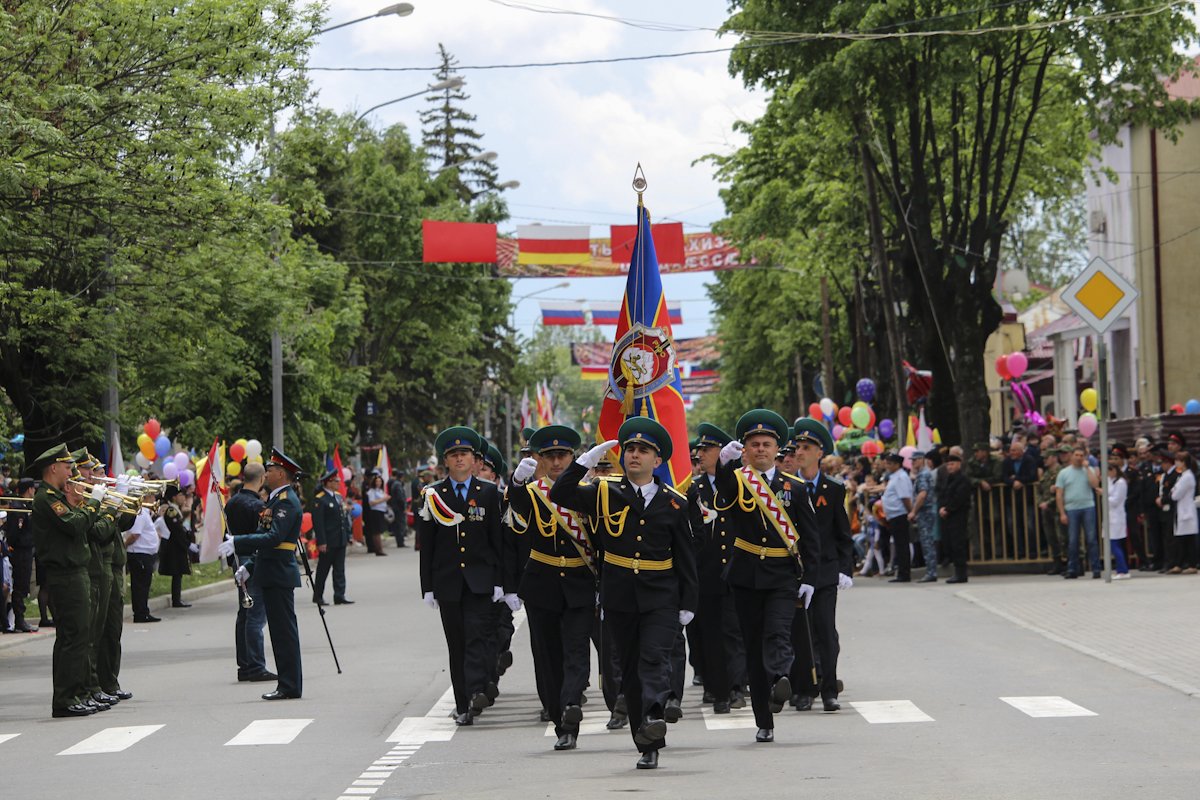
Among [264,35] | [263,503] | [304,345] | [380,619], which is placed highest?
[264,35]

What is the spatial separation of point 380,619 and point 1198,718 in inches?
517

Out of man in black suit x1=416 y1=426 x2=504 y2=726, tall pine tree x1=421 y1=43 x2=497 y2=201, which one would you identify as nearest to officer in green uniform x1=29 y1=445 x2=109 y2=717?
man in black suit x1=416 y1=426 x2=504 y2=726

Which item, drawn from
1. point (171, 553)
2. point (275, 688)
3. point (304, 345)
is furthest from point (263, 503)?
point (304, 345)

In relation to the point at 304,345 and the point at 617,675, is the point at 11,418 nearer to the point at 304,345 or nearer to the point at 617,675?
the point at 304,345

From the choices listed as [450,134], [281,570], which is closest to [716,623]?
[281,570]

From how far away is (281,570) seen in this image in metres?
15.0

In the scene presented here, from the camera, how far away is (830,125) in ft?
106

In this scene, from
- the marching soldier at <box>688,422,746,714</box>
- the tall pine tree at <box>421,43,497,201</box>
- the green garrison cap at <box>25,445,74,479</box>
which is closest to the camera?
the marching soldier at <box>688,422,746,714</box>

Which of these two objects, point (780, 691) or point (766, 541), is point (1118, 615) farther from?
point (780, 691)

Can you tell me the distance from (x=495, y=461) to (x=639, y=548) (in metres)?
3.96

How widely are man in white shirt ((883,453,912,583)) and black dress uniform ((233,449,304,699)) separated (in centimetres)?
1351

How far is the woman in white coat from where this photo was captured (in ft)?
80.5

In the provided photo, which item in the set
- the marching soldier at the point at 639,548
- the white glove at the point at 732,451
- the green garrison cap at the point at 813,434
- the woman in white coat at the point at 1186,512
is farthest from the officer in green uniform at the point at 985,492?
the marching soldier at the point at 639,548

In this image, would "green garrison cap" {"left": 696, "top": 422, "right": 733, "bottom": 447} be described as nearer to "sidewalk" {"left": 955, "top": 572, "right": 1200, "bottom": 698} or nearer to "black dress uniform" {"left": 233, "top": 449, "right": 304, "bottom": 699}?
"black dress uniform" {"left": 233, "top": 449, "right": 304, "bottom": 699}
